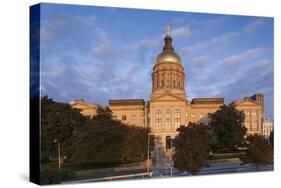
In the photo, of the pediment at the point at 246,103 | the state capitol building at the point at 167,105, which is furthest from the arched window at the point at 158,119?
the pediment at the point at 246,103

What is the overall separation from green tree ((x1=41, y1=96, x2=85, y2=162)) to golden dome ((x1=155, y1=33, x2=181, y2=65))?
8.91ft

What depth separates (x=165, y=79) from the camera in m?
18.6

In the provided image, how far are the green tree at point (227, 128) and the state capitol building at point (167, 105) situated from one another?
23 centimetres

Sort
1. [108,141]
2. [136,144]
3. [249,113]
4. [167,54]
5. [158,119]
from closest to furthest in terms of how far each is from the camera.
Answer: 1. [108,141]
2. [136,144]
3. [167,54]
4. [158,119]
5. [249,113]

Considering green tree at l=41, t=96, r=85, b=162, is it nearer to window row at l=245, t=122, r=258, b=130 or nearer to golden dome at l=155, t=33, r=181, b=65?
golden dome at l=155, t=33, r=181, b=65

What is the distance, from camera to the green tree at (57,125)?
54.7ft

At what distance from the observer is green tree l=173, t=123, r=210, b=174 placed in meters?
18.8

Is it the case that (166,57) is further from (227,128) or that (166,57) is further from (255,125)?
(255,125)

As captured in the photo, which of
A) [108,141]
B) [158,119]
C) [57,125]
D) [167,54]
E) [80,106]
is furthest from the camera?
[158,119]

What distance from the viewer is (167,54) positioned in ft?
60.6

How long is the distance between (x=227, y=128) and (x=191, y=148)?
1291 mm

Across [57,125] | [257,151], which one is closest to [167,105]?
[257,151]

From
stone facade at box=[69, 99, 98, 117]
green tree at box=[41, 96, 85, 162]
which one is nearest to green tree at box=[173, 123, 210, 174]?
stone facade at box=[69, 99, 98, 117]

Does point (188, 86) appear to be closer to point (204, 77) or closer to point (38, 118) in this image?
point (204, 77)
